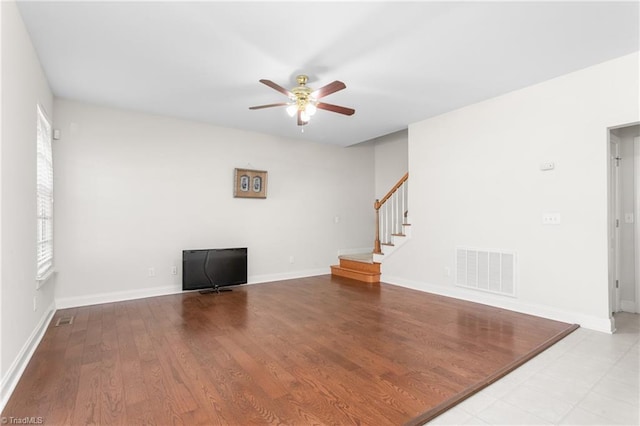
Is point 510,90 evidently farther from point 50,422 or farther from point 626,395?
point 50,422

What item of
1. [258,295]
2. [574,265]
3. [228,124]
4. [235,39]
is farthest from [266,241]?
[574,265]

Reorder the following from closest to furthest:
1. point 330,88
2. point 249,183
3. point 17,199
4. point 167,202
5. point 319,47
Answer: point 17,199
point 319,47
point 330,88
point 167,202
point 249,183

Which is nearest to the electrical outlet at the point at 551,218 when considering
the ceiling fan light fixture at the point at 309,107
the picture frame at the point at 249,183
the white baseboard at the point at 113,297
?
the ceiling fan light fixture at the point at 309,107

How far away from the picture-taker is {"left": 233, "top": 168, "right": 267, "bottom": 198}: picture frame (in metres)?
5.46

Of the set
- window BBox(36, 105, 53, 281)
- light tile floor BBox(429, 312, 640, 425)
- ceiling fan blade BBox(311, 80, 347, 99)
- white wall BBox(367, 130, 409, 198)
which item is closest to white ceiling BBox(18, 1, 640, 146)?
ceiling fan blade BBox(311, 80, 347, 99)

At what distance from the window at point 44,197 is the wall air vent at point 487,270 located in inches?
198

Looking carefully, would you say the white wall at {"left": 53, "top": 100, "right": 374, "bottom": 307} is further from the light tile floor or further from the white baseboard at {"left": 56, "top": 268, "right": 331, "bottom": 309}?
the light tile floor

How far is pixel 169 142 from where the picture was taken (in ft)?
16.0

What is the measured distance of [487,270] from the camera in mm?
4230

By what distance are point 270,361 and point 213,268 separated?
9.02ft

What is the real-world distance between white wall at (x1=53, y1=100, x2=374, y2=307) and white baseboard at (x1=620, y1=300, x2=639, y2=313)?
4.49 m

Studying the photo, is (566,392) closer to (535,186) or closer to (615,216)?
(535,186)

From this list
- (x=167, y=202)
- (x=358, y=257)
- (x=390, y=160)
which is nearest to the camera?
(x=167, y=202)

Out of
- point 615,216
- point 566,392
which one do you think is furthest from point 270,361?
point 615,216
